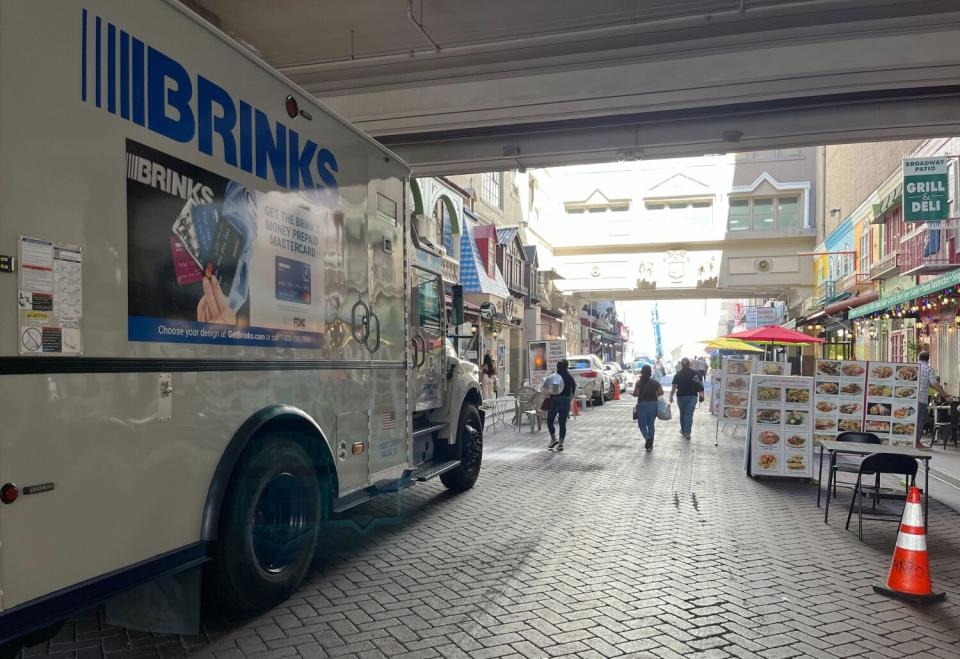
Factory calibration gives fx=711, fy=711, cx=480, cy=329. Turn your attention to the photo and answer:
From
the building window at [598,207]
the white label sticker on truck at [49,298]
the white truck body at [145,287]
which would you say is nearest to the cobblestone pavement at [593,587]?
the white truck body at [145,287]

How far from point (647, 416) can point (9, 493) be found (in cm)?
1169

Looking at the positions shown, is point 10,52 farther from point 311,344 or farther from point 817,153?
point 817,153

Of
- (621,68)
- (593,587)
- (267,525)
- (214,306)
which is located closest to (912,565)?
(593,587)

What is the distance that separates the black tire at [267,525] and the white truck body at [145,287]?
0.59 feet

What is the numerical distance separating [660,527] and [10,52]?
644cm

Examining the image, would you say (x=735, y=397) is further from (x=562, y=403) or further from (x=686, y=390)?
(x=562, y=403)

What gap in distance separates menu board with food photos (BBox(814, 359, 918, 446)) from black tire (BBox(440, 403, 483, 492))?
4.85 metres

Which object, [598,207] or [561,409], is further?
[598,207]

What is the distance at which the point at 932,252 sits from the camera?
1703 cm

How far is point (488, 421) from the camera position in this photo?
1862 cm

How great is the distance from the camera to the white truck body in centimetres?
289

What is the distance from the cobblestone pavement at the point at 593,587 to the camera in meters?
4.18

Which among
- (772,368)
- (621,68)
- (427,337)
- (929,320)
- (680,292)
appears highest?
(621,68)

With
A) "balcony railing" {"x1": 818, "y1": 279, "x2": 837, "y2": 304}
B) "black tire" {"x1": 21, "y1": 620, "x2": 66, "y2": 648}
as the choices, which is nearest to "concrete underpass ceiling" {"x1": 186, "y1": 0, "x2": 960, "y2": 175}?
"black tire" {"x1": 21, "y1": 620, "x2": 66, "y2": 648}
